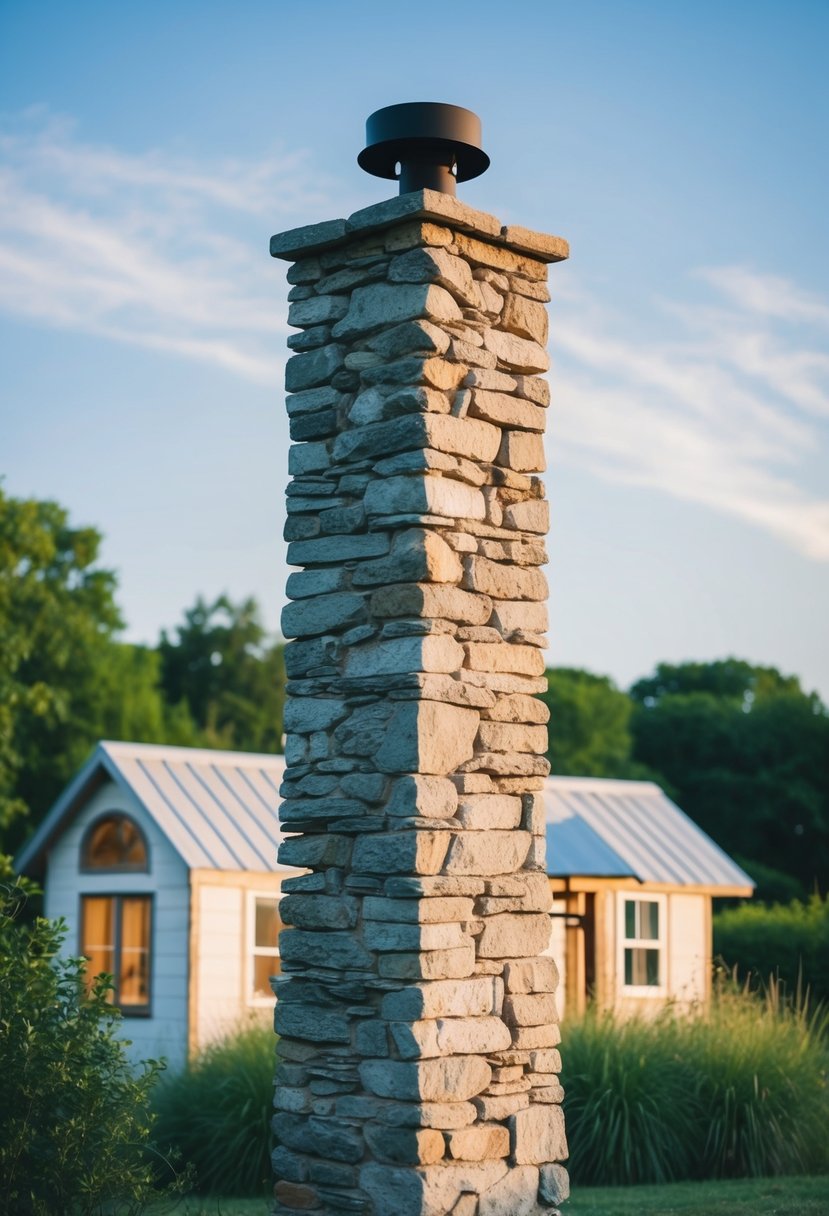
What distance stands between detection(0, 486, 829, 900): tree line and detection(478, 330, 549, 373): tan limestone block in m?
17.5

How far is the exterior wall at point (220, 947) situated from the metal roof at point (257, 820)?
24 centimetres

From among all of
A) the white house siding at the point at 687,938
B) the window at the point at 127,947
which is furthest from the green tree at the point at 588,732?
the window at the point at 127,947

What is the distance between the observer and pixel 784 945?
18.9m

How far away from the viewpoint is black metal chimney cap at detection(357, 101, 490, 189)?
21.0ft

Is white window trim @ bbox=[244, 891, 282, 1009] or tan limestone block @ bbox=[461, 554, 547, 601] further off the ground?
tan limestone block @ bbox=[461, 554, 547, 601]

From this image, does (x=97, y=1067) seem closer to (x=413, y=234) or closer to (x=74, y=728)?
(x=413, y=234)

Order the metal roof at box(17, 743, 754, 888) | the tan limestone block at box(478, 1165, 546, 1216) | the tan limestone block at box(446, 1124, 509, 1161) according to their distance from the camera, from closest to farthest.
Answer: the tan limestone block at box(446, 1124, 509, 1161)
the tan limestone block at box(478, 1165, 546, 1216)
the metal roof at box(17, 743, 754, 888)

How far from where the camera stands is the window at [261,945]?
50.4ft

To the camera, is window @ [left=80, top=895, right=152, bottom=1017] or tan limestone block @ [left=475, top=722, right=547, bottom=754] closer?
tan limestone block @ [left=475, top=722, right=547, bottom=754]

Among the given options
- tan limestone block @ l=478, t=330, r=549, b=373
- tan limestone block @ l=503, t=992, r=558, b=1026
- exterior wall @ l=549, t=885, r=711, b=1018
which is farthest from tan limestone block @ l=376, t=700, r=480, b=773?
A: exterior wall @ l=549, t=885, r=711, b=1018

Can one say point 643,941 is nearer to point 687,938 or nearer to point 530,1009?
point 687,938

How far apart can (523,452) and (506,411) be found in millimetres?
204

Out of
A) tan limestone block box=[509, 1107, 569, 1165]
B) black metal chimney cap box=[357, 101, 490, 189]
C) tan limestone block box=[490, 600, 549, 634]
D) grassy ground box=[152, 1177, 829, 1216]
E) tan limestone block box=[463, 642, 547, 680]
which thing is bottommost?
grassy ground box=[152, 1177, 829, 1216]

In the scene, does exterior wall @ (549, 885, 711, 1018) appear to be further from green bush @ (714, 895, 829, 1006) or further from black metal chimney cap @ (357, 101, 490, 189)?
black metal chimney cap @ (357, 101, 490, 189)
